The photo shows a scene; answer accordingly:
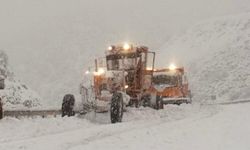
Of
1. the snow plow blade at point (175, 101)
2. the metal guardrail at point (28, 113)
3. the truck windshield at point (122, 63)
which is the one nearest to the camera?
the metal guardrail at point (28, 113)

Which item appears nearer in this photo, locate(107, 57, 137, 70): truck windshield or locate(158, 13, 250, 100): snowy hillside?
locate(107, 57, 137, 70): truck windshield

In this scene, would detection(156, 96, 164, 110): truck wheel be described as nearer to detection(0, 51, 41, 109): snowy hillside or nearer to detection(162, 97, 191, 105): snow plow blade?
detection(162, 97, 191, 105): snow plow blade

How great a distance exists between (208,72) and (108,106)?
33.6 meters

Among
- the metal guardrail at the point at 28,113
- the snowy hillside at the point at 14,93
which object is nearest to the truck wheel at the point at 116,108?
the metal guardrail at the point at 28,113

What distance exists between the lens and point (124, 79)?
23359mm

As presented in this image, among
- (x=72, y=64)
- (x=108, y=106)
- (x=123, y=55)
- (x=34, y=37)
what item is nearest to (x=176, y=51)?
(x=72, y=64)

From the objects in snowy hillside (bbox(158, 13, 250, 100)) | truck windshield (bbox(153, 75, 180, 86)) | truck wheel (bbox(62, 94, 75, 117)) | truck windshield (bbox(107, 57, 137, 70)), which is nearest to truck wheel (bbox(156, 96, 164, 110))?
truck windshield (bbox(107, 57, 137, 70))

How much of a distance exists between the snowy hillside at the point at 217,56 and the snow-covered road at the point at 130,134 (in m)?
28.9

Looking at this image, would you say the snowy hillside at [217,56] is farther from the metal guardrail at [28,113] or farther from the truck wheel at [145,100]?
the metal guardrail at [28,113]

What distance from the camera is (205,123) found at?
19.0 metres

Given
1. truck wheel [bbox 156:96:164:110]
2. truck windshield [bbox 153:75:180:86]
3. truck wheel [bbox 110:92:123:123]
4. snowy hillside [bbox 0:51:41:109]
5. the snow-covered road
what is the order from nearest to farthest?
the snow-covered road
truck wheel [bbox 110:92:123:123]
truck wheel [bbox 156:96:164:110]
snowy hillside [bbox 0:51:41:109]
truck windshield [bbox 153:75:180:86]

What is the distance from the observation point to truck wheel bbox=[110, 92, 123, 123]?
20.0 metres

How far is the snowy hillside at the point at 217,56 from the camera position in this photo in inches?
1966

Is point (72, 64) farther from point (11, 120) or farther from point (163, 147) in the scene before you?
point (163, 147)
